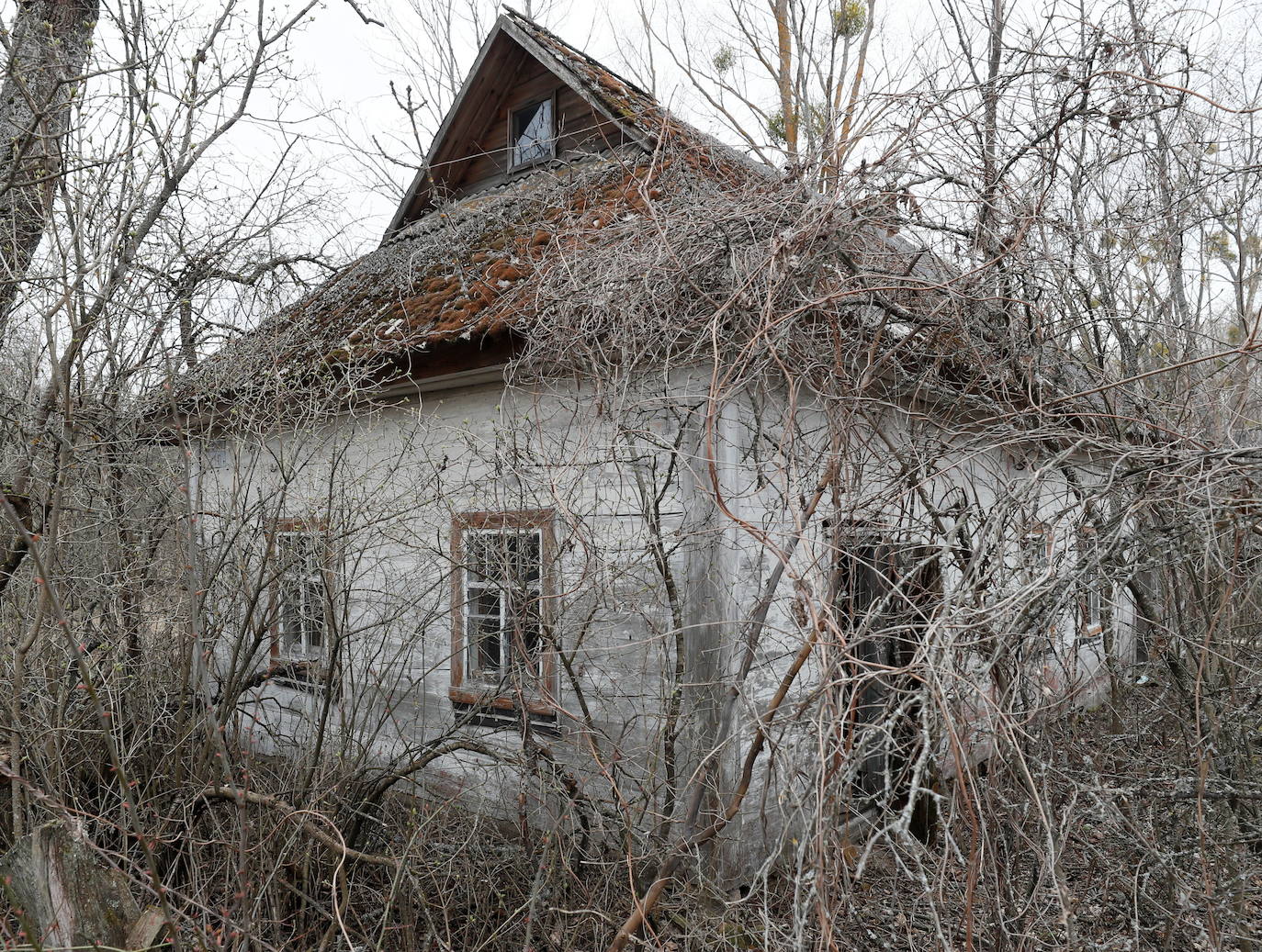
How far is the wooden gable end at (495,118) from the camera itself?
7.37 m

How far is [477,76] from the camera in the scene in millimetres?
7922

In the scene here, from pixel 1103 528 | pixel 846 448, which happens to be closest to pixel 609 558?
pixel 846 448

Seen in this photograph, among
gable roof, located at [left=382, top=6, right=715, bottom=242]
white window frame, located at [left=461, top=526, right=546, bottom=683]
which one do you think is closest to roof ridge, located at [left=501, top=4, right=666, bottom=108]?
gable roof, located at [left=382, top=6, right=715, bottom=242]

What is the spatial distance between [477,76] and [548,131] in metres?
0.95

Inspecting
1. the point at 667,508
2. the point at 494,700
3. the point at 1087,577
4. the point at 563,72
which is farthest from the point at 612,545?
the point at 563,72

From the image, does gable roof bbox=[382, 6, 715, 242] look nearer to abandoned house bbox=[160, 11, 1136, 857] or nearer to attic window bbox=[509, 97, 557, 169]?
abandoned house bbox=[160, 11, 1136, 857]

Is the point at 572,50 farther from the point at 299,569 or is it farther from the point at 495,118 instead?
the point at 299,569

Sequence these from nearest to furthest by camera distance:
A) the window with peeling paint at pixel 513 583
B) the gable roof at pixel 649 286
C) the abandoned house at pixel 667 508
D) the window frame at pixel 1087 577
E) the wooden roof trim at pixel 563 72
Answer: the window frame at pixel 1087 577 < the abandoned house at pixel 667 508 < the gable roof at pixel 649 286 < the window with peeling paint at pixel 513 583 < the wooden roof trim at pixel 563 72

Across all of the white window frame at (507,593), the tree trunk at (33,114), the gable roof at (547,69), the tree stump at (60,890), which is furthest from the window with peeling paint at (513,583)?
the gable roof at (547,69)

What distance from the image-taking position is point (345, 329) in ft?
21.7

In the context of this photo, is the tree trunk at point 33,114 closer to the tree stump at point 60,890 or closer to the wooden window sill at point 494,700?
the tree stump at point 60,890

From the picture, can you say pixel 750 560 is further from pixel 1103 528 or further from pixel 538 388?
pixel 1103 528

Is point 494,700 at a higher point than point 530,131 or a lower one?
lower

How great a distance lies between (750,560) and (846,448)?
66.9 inches
